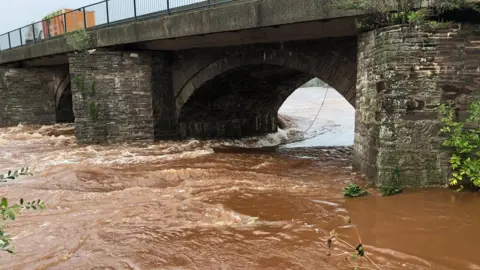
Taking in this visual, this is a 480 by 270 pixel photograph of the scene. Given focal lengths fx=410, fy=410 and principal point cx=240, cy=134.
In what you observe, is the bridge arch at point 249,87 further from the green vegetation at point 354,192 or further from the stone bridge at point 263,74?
the green vegetation at point 354,192

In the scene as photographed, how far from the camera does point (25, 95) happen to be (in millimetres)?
18141

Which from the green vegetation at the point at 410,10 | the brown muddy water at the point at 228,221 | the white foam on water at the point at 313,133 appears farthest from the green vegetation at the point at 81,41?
the green vegetation at the point at 410,10

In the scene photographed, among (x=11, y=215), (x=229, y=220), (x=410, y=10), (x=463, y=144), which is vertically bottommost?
(x=229, y=220)

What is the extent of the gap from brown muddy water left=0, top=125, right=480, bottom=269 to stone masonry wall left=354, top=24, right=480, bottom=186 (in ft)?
1.45

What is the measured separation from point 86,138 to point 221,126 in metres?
4.17

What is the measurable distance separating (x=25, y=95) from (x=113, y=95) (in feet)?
30.1

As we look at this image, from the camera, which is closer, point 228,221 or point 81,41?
point 228,221

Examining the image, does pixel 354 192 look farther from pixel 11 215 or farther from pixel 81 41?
pixel 81 41

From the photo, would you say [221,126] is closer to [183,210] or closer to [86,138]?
[86,138]

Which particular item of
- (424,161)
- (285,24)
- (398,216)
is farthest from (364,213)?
(285,24)

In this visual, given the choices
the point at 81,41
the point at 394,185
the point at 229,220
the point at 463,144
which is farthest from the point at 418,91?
the point at 81,41

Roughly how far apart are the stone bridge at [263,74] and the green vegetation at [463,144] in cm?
13

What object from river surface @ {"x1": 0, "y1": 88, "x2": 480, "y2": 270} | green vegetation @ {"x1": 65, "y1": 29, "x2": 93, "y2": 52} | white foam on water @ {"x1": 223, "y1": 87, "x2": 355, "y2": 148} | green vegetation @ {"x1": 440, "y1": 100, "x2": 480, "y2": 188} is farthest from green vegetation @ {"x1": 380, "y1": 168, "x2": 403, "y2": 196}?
green vegetation @ {"x1": 65, "y1": 29, "x2": 93, "y2": 52}

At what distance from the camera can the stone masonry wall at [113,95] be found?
1120 cm
